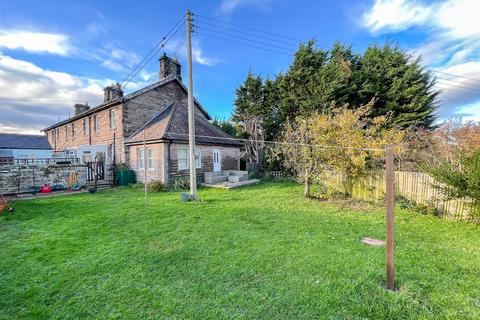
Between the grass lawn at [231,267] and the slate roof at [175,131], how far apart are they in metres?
7.13

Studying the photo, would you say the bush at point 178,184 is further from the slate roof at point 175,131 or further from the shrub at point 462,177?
the shrub at point 462,177

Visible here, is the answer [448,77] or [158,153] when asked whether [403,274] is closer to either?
[158,153]

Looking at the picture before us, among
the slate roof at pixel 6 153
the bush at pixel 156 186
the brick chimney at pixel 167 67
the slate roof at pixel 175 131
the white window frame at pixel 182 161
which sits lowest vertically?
the bush at pixel 156 186

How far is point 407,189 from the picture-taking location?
833 centimetres

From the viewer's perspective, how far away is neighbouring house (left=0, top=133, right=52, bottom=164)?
953 inches

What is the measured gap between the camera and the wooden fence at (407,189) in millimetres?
7043

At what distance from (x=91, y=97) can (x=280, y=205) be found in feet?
81.8

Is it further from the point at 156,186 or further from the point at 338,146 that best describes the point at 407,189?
the point at 156,186

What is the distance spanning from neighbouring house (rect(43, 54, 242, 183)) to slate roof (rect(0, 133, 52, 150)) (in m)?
9.14

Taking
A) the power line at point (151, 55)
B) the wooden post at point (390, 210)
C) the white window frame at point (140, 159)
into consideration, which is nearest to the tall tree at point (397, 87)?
the power line at point (151, 55)

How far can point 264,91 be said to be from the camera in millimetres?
19812

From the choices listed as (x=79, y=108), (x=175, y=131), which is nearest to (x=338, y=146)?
(x=175, y=131)

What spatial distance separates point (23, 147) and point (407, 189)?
34.7 meters

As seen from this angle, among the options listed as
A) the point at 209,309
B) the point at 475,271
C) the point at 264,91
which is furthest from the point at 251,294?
the point at 264,91
